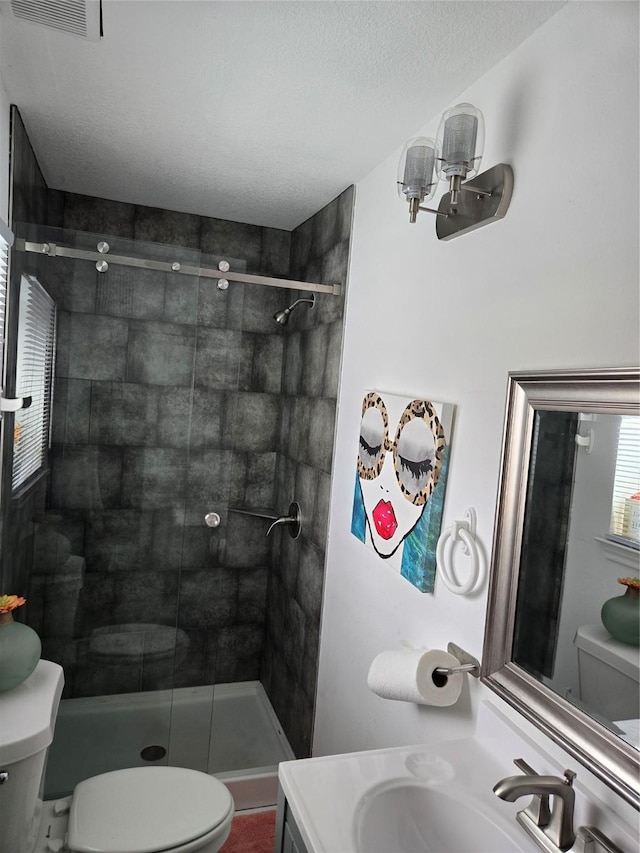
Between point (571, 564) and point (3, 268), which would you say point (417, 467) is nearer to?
point (571, 564)

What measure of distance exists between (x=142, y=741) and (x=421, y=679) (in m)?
1.46

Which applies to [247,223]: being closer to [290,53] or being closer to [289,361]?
[289,361]

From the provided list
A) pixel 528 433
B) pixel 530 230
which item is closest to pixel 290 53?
pixel 530 230

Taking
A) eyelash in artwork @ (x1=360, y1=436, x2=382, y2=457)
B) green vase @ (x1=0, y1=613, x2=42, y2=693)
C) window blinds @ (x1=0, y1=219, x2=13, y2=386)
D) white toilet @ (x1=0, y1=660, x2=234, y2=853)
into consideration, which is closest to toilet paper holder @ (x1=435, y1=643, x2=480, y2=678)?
eyelash in artwork @ (x1=360, y1=436, x2=382, y2=457)

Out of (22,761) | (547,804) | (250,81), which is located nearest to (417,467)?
(547,804)

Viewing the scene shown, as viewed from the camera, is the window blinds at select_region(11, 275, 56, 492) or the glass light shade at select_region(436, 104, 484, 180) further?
the window blinds at select_region(11, 275, 56, 492)

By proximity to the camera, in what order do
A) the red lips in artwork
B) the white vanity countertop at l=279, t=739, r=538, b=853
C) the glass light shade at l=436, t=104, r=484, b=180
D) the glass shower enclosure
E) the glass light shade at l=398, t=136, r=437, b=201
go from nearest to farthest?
the white vanity countertop at l=279, t=739, r=538, b=853 < the glass light shade at l=436, t=104, r=484, b=180 < the glass light shade at l=398, t=136, r=437, b=201 < the red lips in artwork < the glass shower enclosure

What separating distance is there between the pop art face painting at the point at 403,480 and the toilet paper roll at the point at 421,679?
0.24 meters

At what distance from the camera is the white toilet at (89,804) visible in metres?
1.62

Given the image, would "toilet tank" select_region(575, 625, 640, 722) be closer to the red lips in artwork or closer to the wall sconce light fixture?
the red lips in artwork

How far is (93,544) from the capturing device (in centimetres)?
229

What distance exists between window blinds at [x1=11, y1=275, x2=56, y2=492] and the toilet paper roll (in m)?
1.43

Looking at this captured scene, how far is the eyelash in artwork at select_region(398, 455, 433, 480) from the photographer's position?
1743 millimetres

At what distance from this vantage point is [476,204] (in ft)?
5.14
